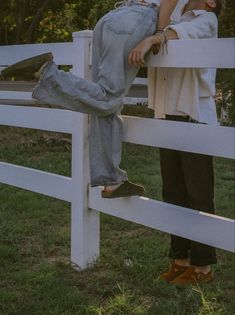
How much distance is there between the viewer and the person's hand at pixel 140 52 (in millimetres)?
3289

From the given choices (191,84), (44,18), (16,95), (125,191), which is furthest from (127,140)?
(44,18)

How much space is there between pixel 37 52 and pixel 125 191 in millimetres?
1377

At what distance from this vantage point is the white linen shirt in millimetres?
3369

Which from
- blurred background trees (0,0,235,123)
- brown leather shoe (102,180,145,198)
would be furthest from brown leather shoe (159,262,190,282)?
blurred background trees (0,0,235,123)

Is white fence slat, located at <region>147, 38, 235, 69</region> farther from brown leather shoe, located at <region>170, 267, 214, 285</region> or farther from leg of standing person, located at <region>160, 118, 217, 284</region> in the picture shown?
brown leather shoe, located at <region>170, 267, 214, 285</region>

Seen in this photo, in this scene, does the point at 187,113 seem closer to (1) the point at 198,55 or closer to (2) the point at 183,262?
(1) the point at 198,55

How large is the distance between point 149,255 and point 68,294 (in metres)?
0.83

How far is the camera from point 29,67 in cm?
335

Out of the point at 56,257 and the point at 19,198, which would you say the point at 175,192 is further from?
the point at 19,198

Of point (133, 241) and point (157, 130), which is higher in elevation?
point (157, 130)

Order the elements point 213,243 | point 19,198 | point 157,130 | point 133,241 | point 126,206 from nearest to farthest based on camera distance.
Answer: point 213,243 → point 157,130 → point 126,206 → point 133,241 → point 19,198

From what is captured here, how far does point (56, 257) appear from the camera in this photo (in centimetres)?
433

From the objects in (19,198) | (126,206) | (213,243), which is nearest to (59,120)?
(126,206)

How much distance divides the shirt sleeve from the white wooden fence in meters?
0.11
